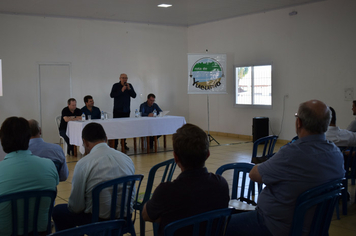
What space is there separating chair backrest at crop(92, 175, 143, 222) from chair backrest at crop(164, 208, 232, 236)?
0.85 metres

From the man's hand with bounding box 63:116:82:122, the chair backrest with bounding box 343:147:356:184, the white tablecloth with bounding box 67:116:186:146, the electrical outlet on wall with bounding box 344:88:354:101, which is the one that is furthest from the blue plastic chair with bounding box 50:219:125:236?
the electrical outlet on wall with bounding box 344:88:354:101

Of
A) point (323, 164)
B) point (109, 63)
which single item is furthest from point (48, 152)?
point (109, 63)

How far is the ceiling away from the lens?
855 centimetres

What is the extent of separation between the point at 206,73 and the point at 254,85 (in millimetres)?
1393

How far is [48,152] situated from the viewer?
327 cm

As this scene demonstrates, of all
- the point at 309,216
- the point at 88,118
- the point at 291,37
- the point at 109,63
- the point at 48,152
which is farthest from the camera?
the point at 109,63

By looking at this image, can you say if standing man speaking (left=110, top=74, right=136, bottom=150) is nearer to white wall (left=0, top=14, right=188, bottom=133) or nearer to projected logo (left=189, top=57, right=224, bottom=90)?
white wall (left=0, top=14, right=188, bottom=133)

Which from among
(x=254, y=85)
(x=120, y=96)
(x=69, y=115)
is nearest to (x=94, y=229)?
(x=69, y=115)

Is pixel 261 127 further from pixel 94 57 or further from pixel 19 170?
pixel 19 170

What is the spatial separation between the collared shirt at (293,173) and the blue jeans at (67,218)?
1242mm

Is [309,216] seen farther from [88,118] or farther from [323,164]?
[88,118]

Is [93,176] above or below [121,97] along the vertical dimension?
below

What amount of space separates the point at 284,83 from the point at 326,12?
187 centimetres

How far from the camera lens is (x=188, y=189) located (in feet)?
5.99
